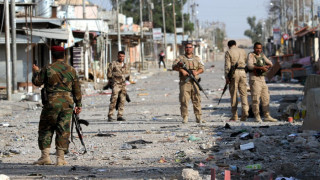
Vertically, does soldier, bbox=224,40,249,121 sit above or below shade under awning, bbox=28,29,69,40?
below

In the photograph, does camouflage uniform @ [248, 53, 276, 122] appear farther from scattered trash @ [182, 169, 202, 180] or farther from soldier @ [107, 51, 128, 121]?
scattered trash @ [182, 169, 202, 180]

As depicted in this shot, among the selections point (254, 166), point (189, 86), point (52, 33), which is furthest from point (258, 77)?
point (52, 33)

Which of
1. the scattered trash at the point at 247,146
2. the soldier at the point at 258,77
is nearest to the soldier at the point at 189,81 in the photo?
the soldier at the point at 258,77

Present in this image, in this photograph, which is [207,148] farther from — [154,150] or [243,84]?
[243,84]

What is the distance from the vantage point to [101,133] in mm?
12086

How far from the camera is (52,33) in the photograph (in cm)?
2630

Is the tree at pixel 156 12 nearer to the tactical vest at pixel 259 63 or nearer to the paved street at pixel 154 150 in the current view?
the tactical vest at pixel 259 63

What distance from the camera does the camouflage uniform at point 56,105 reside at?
27.0ft

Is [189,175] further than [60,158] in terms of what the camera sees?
No

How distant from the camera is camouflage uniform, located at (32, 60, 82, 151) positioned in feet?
27.0

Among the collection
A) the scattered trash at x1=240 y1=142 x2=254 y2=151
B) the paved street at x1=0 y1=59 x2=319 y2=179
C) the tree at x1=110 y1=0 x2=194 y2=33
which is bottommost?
the paved street at x1=0 y1=59 x2=319 y2=179

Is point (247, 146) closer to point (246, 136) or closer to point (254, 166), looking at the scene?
point (246, 136)

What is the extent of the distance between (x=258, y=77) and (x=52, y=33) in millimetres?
14263

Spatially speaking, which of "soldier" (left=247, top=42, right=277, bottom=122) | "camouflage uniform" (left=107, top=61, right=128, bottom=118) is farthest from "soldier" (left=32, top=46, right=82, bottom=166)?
"camouflage uniform" (left=107, top=61, right=128, bottom=118)
